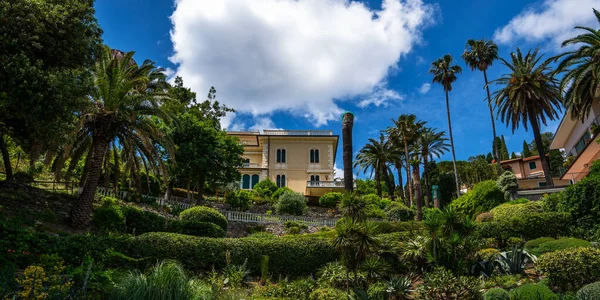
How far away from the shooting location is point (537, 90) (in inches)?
1222

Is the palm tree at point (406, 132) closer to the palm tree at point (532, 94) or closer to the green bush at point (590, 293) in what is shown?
the palm tree at point (532, 94)

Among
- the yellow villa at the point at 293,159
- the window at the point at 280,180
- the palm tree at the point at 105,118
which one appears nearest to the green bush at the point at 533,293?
the palm tree at the point at 105,118

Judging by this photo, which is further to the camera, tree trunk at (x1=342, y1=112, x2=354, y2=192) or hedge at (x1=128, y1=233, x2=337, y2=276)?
tree trunk at (x1=342, y1=112, x2=354, y2=192)

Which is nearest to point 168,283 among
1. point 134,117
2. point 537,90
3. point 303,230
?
point 134,117

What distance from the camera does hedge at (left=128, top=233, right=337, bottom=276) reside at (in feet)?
46.7

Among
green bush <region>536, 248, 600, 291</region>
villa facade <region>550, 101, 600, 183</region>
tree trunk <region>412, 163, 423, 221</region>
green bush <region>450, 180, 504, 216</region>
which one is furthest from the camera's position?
tree trunk <region>412, 163, 423, 221</region>

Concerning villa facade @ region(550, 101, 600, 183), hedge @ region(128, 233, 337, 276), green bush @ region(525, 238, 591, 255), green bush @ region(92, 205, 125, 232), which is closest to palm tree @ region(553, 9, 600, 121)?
villa facade @ region(550, 101, 600, 183)

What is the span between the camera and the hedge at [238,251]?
14.2 metres

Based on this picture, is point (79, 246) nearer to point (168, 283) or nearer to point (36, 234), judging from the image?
point (36, 234)

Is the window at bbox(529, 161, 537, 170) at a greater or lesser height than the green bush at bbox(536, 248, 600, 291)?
greater

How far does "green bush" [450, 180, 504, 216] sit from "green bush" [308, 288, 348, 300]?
1826 centimetres

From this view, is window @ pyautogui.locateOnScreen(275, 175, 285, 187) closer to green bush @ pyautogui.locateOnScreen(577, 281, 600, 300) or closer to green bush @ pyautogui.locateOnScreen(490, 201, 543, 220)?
green bush @ pyautogui.locateOnScreen(490, 201, 543, 220)

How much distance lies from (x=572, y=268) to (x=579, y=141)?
90.9ft

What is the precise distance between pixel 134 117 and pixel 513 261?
675 inches
